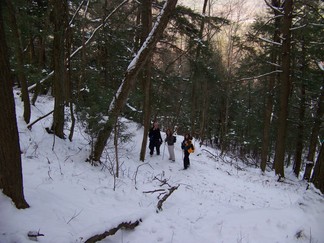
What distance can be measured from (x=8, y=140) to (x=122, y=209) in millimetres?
2904

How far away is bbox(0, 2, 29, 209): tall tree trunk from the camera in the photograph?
13.5 feet

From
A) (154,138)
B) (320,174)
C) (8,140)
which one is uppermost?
(8,140)

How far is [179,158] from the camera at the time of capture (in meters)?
15.4

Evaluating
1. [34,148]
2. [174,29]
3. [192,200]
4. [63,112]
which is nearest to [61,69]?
[63,112]

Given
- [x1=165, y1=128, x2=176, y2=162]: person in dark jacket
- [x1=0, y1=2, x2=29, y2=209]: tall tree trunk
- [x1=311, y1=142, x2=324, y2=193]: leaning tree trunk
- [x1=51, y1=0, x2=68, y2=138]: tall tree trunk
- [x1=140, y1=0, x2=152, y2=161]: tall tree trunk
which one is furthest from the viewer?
[x1=165, y1=128, x2=176, y2=162]: person in dark jacket

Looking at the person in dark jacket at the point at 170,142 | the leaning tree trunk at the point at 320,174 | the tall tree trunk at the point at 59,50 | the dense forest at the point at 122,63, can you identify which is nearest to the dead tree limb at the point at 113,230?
the dense forest at the point at 122,63

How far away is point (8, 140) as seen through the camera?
13.9 feet

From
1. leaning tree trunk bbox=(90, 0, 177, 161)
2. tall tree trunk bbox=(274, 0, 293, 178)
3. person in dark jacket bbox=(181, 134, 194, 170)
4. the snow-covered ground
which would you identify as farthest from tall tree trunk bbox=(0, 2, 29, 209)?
tall tree trunk bbox=(274, 0, 293, 178)

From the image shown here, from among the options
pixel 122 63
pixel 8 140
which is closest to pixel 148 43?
pixel 122 63

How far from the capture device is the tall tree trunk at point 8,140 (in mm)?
4125

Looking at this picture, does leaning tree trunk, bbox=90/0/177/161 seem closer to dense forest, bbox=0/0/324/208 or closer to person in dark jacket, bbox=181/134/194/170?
dense forest, bbox=0/0/324/208

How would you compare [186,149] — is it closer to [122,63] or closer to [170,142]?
[170,142]

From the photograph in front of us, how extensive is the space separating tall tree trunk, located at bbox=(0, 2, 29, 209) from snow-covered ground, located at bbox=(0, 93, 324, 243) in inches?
7.2

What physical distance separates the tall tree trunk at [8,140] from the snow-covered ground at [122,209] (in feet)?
0.60
